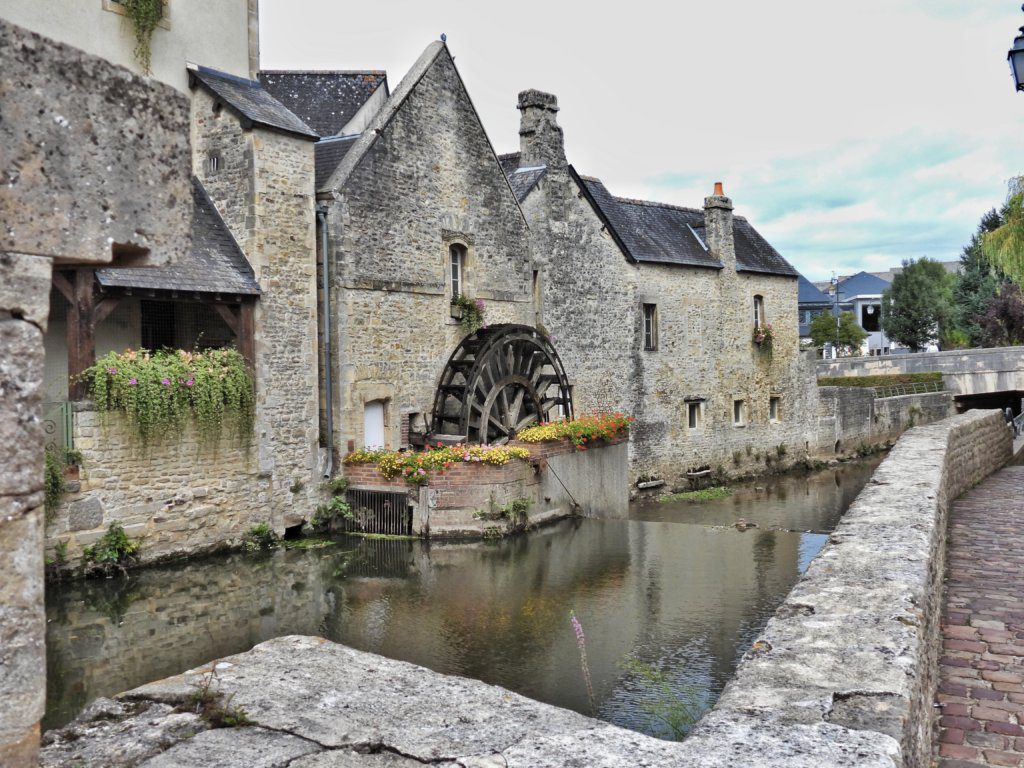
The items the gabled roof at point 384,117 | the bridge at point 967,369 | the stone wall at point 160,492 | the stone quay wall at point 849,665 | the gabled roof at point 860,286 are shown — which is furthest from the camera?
the gabled roof at point 860,286

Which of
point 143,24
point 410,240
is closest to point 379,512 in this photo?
point 410,240

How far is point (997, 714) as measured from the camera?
4195 mm

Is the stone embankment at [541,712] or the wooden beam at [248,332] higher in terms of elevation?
the wooden beam at [248,332]

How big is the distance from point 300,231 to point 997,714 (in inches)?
379

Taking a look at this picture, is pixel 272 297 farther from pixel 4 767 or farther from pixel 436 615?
pixel 4 767

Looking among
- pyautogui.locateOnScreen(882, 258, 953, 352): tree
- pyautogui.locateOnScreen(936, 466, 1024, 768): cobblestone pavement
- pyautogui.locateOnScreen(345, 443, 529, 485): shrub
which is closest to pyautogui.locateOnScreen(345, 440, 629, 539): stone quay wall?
pyautogui.locateOnScreen(345, 443, 529, 485): shrub

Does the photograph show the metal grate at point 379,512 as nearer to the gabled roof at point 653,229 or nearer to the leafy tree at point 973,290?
the gabled roof at point 653,229

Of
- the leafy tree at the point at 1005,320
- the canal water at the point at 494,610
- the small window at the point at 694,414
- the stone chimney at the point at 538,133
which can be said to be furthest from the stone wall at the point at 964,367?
the canal water at the point at 494,610

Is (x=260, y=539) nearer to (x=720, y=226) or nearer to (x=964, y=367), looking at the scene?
(x=720, y=226)

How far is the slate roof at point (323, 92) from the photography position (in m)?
15.1

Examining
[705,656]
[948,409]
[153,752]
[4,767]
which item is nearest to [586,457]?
[705,656]

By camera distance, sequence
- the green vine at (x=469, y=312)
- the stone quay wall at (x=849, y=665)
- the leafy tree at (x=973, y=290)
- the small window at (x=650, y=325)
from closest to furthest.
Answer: the stone quay wall at (x=849, y=665) < the green vine at (x=469, y=312) < the small window at (x=650, y=325) < the leafy tree at (x=973, y=290)

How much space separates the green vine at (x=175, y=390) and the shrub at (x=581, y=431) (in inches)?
156

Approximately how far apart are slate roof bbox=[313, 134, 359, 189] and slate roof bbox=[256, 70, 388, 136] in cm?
143
